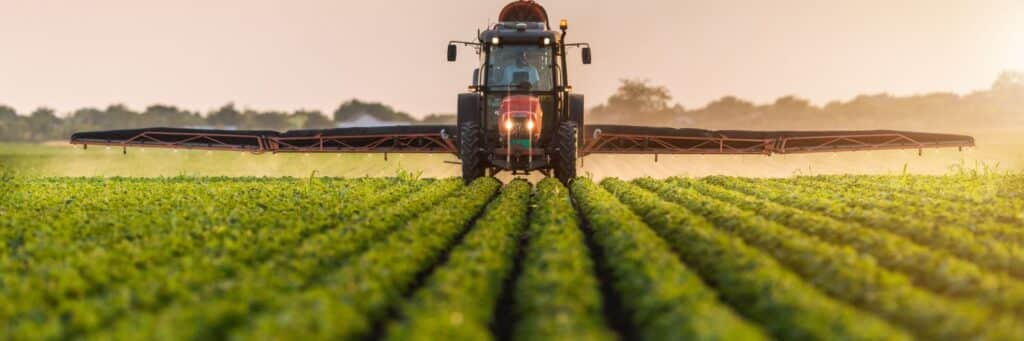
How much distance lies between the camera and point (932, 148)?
A: 25.0 metres

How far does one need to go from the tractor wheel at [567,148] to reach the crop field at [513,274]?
18.2ft

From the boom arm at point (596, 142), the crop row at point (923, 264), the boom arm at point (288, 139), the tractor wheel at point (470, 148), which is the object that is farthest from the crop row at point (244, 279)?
Answer: the boom arm at point (596, 142)

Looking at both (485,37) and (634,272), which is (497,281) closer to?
(634,272)

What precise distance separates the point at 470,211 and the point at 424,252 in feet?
15.3

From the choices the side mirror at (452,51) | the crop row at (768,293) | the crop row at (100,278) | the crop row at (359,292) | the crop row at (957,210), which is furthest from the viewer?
the side mirror at (452,51)

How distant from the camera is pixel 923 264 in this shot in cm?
827

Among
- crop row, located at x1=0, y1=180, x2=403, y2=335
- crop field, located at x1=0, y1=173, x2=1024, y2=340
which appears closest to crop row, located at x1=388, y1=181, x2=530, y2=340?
crop field, located at x1=0, y1=173, x2=1024, y2=340

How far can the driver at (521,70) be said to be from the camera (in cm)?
1966

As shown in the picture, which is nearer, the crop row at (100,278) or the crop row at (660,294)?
the crop row at (660,294)

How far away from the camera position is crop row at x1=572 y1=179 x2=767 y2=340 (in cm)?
551

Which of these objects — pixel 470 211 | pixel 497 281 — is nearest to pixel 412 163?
pixel 470 211

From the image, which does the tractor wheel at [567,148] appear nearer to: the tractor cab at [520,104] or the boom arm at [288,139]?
the tractor cab at [520,104]

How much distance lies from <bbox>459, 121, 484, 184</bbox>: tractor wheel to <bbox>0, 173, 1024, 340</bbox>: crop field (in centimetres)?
643

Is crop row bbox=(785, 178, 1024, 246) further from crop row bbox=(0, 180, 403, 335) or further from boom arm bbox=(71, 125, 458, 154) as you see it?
boom arm bbox=(71, 125, 458, 154)
